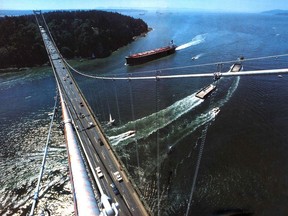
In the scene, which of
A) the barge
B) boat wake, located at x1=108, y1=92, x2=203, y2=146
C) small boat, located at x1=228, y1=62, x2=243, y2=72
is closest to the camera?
boat wake, located at x1=108, y1=92, x2=203, y2=146

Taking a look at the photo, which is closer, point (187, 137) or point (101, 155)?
point (101, 155)

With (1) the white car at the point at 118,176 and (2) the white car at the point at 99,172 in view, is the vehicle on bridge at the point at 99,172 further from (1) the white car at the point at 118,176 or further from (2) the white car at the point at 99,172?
(1) the white car at the point at 118,176

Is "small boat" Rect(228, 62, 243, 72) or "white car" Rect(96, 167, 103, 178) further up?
"small boat" Rect(228, 62, 243, 72)

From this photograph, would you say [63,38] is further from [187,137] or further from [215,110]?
[187,137]

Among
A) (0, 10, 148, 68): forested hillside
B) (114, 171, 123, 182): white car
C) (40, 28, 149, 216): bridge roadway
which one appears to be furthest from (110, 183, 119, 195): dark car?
(0, 10, 148, 68): forested hillside

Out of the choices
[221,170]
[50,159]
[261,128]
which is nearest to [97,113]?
[50,159]

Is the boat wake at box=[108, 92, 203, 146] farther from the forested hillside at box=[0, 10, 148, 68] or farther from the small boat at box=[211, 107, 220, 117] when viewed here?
the forested hillside at box=[0, 10, 148, 68]

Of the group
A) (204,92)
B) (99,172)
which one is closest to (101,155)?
(99,172)
